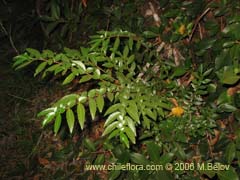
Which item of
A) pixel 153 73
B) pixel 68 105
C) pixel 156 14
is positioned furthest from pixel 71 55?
pixel 156 14

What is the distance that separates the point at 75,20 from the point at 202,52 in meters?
1.44

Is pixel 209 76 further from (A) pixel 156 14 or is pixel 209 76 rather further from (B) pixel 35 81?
(B) pixel 35 81

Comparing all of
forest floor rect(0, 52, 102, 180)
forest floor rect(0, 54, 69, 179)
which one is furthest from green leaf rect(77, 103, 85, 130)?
forest floor rect(0, 54, 69, 179)

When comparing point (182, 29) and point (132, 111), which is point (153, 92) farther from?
point (182, 29)

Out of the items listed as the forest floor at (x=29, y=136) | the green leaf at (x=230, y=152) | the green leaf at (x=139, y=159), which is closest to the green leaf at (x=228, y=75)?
the green leaf at (x=230, y=152)

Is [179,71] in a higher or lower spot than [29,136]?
higher

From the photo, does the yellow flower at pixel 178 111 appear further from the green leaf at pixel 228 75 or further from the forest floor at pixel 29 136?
the forest floor at pixel 29 136

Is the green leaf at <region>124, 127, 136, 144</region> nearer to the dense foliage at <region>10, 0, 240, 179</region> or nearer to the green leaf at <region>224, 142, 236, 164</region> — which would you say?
the dense foliage at <region>10, 0, 240, 179</region>

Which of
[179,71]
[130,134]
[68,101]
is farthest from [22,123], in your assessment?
[130,134]

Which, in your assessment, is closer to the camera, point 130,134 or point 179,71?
point 130,134

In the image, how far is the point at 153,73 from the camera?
1.98 meters

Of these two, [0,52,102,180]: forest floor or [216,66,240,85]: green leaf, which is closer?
[216,66,240,85]: green leaf

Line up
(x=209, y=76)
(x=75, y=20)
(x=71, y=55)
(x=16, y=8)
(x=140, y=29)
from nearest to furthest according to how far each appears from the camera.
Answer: (x=71, y=55) → (x=209, y=76) → (x=140, y=29) → (x=75, y=20) → (x=16, y=8)

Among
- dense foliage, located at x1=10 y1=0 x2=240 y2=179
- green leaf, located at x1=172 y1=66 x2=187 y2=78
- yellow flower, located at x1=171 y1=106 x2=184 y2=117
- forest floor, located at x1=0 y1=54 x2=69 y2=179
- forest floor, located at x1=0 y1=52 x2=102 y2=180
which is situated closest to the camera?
dense foliage, located at x1=10 y1=0 x2=240 y2=179
